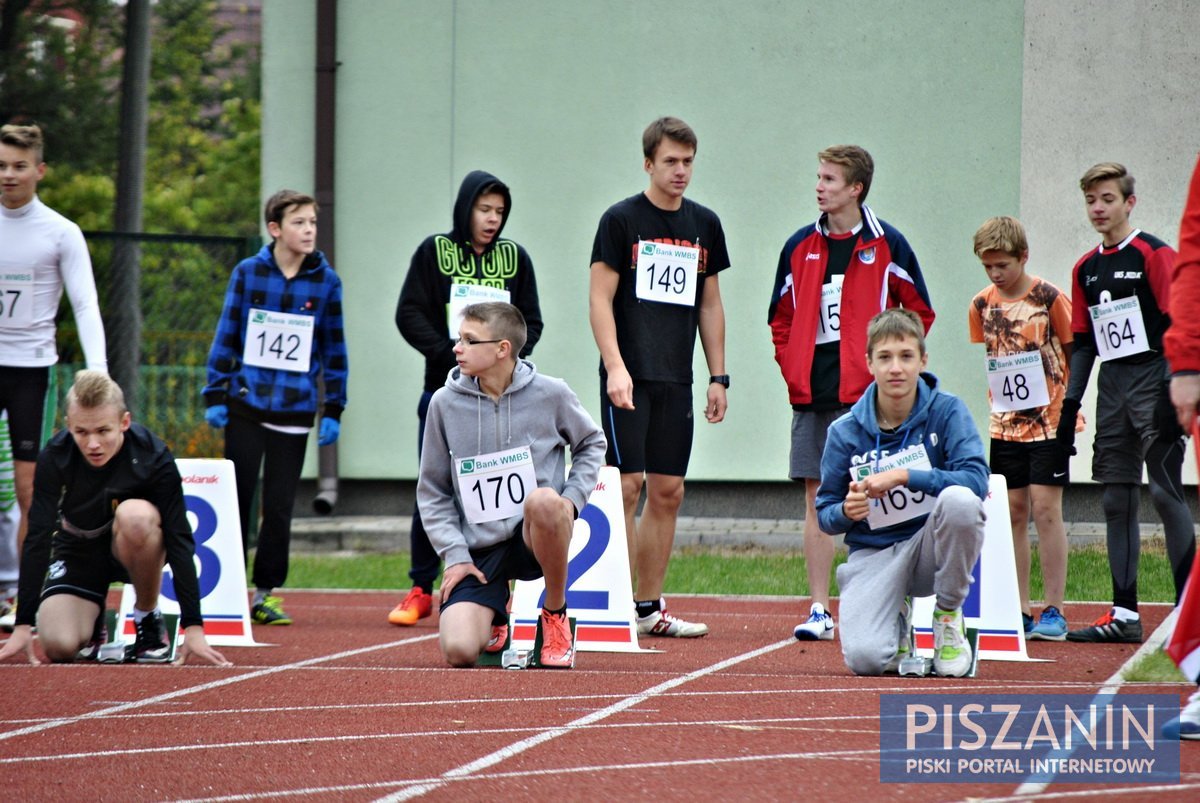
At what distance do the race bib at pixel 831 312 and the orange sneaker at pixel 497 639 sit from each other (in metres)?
2.00

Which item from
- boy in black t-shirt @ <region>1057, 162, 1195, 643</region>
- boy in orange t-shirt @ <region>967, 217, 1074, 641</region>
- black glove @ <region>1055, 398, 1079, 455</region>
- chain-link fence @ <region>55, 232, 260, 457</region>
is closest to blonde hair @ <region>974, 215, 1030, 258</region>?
boy in orange t-shirt @ <region>967, 217, 1074, 641</region>

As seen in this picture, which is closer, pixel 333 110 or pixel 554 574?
pixel 554 574

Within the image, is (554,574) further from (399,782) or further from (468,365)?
(399,782)

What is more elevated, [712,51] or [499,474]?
[712,51]

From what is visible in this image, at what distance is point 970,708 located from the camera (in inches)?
206

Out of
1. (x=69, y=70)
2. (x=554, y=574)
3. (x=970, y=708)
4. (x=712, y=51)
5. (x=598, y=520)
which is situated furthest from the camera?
(x=69, y=70)

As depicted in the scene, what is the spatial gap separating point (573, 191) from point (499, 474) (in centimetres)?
710

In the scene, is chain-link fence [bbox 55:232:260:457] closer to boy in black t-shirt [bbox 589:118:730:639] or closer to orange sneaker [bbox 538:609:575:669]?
boy in black t-shirt [bbox 589:118:730:639]

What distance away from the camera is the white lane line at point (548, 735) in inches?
164

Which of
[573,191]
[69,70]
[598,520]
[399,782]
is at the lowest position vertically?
[399,782]

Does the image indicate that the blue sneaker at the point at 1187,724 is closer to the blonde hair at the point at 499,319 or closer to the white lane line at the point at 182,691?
the blonde hair at the point at 499,319

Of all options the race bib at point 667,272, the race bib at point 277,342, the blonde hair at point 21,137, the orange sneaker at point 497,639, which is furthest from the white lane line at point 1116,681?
the blonde hair at point 21,137

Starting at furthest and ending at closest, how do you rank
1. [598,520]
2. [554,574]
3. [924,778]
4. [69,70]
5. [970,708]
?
[69,70], [598,520], [554,574], [970,708], [924,778]

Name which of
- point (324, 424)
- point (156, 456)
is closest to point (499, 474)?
point (156, 456)
